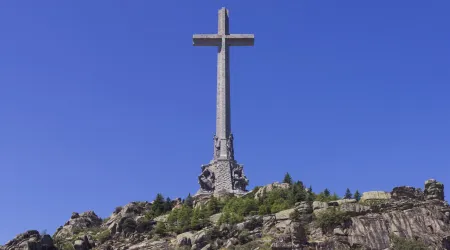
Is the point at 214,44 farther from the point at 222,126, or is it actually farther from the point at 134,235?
the point at 134,235

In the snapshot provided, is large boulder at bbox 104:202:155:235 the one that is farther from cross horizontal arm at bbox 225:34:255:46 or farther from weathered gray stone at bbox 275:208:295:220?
cross horizontal arm at bbox 225:34:255:46

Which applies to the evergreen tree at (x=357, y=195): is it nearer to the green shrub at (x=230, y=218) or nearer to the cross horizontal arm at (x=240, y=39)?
the green shrub at (x=230, y=218)

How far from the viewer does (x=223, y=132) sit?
7531cm

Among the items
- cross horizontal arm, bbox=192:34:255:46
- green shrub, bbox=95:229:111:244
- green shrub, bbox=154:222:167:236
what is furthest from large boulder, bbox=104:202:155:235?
cross horizontal arm, bbox=192:34:255:46

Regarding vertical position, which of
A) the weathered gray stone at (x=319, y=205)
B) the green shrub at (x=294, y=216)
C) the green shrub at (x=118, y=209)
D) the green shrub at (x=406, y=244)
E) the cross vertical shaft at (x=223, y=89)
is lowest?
the green shrub at (x=406, y=244)

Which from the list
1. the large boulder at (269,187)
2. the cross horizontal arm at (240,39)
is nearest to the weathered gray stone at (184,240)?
the large boulder at (269,187)

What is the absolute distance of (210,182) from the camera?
240 feet

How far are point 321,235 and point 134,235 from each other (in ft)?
55.8

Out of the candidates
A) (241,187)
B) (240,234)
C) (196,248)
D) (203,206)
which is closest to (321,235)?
(240,234)

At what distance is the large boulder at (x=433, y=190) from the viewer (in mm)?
56688

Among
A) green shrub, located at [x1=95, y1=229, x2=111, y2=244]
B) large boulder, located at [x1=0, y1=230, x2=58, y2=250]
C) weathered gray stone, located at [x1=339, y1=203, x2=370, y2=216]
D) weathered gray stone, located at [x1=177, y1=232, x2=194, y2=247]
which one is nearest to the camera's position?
large boulder, located at [x1=0, y1=230, x2=58, y2=250]

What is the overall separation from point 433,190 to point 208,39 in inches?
1341

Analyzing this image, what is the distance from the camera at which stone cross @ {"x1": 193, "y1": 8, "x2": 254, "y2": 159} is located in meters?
74.8

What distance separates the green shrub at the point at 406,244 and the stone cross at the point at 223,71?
27.0 m
